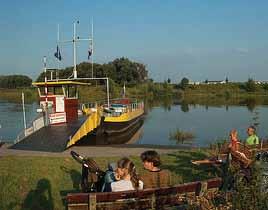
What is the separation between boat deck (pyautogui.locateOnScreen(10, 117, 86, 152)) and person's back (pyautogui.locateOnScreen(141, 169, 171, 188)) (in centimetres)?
1039

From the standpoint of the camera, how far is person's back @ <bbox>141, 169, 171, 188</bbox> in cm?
646

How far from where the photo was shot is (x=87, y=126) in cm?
2375

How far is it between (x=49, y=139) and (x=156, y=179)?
12180 millimetres

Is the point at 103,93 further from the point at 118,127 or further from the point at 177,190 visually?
the point at 177,190

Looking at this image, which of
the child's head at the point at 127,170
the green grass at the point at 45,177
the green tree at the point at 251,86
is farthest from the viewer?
the green tree at the point at 251,86

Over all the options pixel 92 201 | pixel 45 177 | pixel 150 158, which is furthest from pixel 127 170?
pixel 45 177

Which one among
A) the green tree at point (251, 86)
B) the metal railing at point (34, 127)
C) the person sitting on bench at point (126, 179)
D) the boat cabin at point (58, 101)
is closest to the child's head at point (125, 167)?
the person sitting on bench at point (126, 179)

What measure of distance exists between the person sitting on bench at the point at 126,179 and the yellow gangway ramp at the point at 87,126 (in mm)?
11249

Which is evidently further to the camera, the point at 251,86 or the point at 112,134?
the point at 251,86

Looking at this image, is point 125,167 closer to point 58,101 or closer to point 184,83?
point 58,101

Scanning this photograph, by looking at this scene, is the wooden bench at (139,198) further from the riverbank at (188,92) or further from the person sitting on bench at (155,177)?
the riverbank at (188,92)

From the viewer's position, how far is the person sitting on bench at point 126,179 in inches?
250

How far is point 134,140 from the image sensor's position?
93.1 feet

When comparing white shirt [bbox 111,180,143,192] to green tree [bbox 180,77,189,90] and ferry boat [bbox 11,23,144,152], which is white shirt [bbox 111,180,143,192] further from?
green tree [bbox 180,77,189,90]
